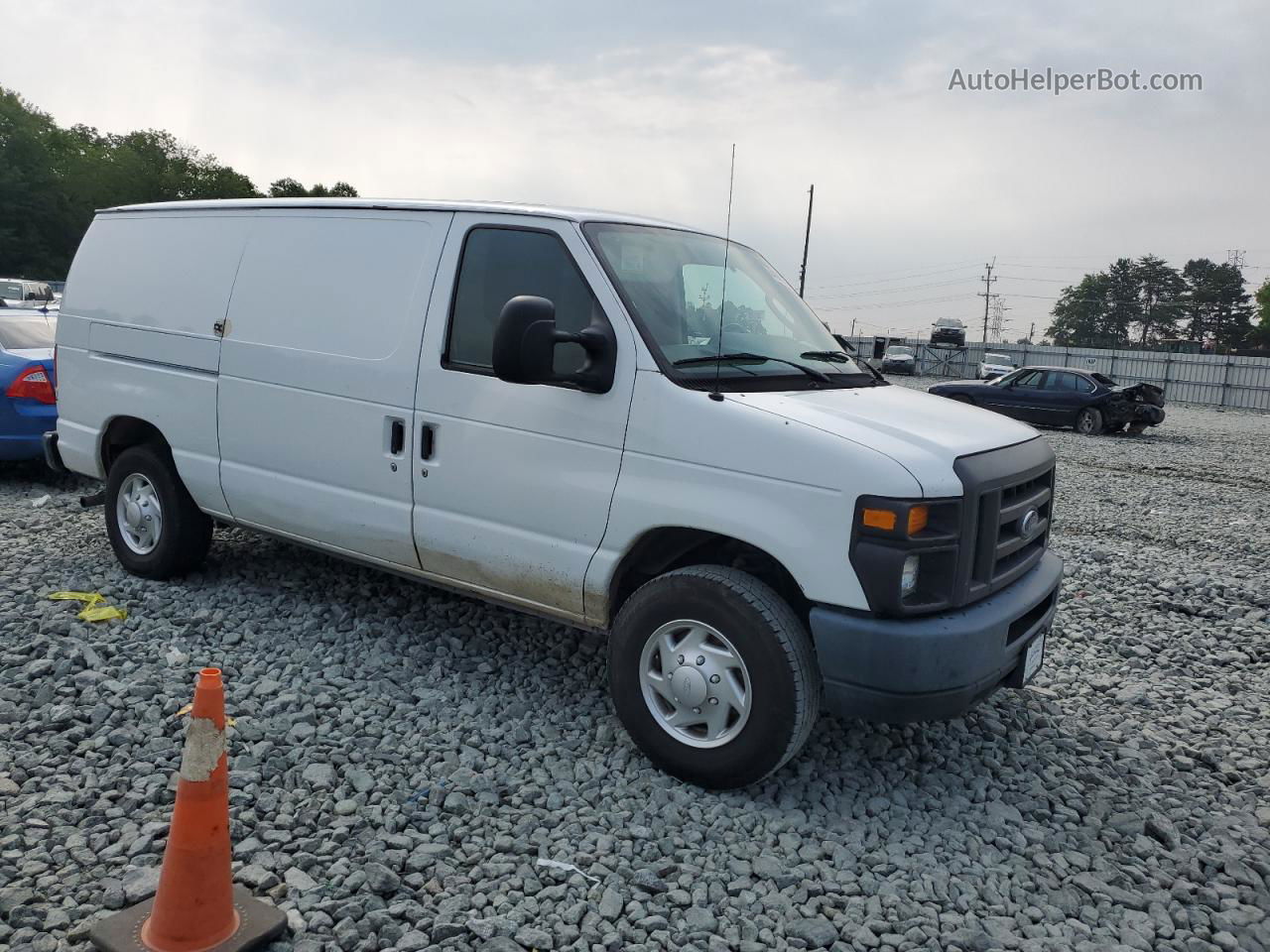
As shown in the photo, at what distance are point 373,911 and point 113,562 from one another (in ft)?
13.9

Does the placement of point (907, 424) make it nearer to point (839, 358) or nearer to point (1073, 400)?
point (839, 358)

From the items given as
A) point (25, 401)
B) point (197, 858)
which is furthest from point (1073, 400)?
point (197, 858)

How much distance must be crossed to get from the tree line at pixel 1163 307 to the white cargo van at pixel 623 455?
320 feet

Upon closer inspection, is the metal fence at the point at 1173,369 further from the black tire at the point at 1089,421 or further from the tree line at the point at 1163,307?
the tree line at the point at 1163,307

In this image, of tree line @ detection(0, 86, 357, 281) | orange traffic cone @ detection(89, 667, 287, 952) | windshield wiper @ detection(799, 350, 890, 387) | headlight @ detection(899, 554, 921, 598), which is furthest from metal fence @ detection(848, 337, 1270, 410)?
tree line @ detection(0, 86, 357, 281)

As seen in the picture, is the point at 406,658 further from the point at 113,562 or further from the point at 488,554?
the point at 113,562

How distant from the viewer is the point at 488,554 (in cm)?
432

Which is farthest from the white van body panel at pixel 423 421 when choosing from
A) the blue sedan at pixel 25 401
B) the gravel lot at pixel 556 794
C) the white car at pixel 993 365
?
the white car at pixel 993 365

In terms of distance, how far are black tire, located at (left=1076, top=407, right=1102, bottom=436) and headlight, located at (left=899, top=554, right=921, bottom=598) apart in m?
18.9

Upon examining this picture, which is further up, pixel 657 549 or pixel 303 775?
pixel 657 549

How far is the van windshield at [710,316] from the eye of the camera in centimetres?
399

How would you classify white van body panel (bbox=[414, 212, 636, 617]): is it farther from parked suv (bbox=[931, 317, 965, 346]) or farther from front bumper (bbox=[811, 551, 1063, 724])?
parked suv (bbox=[931, 317, 965, 346])

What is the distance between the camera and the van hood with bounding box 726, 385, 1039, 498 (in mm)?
3439

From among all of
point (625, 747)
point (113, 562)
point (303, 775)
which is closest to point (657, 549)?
point (625, 747)
